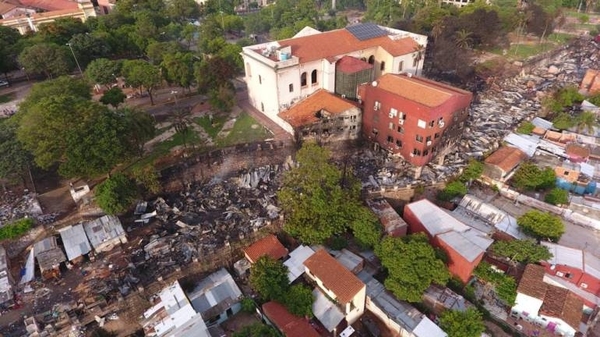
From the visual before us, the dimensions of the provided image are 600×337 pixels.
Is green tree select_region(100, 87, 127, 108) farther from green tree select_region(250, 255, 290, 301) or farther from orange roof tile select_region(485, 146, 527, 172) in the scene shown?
orange roof tile select_region(485, 146, 527, 172)

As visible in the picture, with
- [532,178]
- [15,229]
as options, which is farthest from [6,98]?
[532,178]

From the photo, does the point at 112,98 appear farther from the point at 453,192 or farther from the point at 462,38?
the point at 462,38

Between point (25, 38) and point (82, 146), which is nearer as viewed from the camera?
point (82, 146)

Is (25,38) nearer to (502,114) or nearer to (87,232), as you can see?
(87,232)

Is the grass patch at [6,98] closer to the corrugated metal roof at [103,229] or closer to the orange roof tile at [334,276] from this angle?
the corrugated metal roof at [103,229]

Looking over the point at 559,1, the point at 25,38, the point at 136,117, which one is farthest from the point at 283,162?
the point at 559,1

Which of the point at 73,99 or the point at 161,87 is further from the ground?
the point at 73,99
